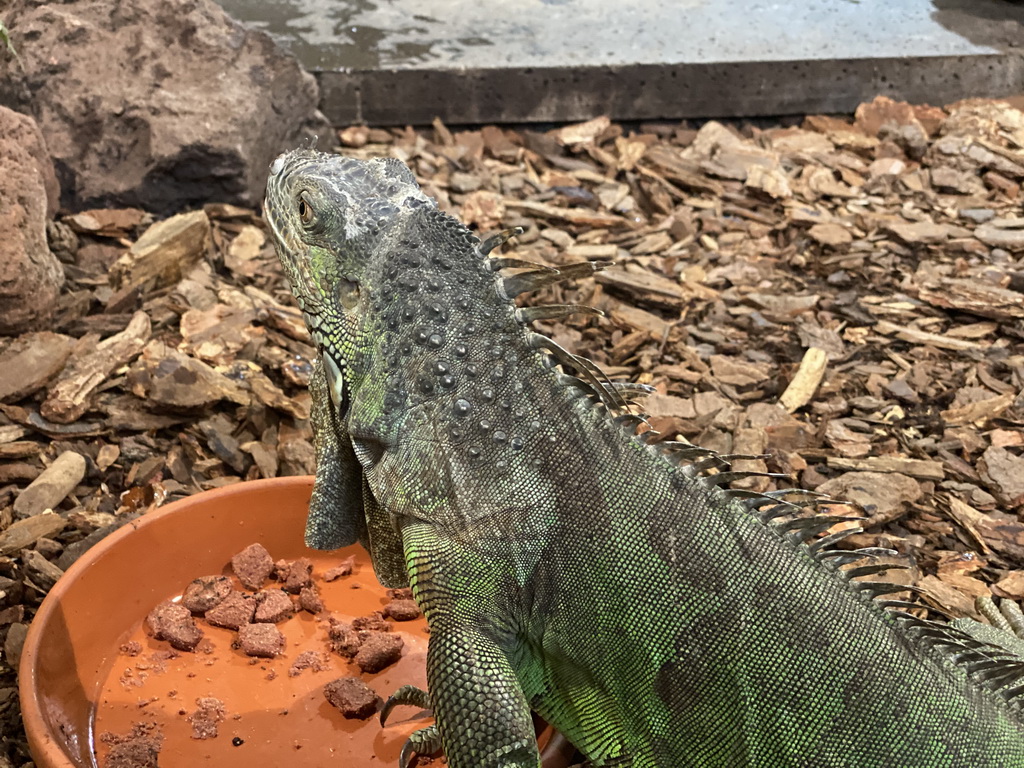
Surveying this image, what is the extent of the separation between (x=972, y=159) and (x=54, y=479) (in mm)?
6367

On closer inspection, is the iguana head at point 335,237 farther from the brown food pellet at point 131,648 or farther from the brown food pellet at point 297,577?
the brown food pellet at point 131,648

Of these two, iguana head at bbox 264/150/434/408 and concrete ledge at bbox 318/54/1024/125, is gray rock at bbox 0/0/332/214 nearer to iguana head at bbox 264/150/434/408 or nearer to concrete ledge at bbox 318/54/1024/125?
concrete ledge at bbox 318/54/1024/125

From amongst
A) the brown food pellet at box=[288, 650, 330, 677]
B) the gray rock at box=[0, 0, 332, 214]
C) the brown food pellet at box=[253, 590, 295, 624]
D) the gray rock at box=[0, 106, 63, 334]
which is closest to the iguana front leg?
the brown food pellet at box=[288, 650, 330, 677]

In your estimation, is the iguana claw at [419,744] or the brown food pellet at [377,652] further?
the brown food pellet at [377,652]

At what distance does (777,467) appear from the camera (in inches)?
173

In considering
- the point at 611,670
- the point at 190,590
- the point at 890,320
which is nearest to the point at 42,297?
the point at 190,590

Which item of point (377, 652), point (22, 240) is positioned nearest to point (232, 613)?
point (377, 652)

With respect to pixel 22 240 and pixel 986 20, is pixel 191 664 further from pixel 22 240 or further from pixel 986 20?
pixel 986 20

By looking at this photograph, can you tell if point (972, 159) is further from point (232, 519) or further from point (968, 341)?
point (232, 519)

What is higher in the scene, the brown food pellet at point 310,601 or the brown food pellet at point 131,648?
the brown food pellet at point 310,601

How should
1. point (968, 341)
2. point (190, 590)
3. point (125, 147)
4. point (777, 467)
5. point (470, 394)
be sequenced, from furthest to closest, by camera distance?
point (125, 147) → point (968, 341) → point (777, 467) → point (190, 590) → point (470, 394)

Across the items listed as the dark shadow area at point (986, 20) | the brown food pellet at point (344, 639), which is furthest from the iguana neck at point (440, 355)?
the dark shadow area at point (986, 20)

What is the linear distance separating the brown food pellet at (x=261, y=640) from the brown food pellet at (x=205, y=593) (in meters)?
0.16

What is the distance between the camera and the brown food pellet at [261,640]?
3.24 metres
